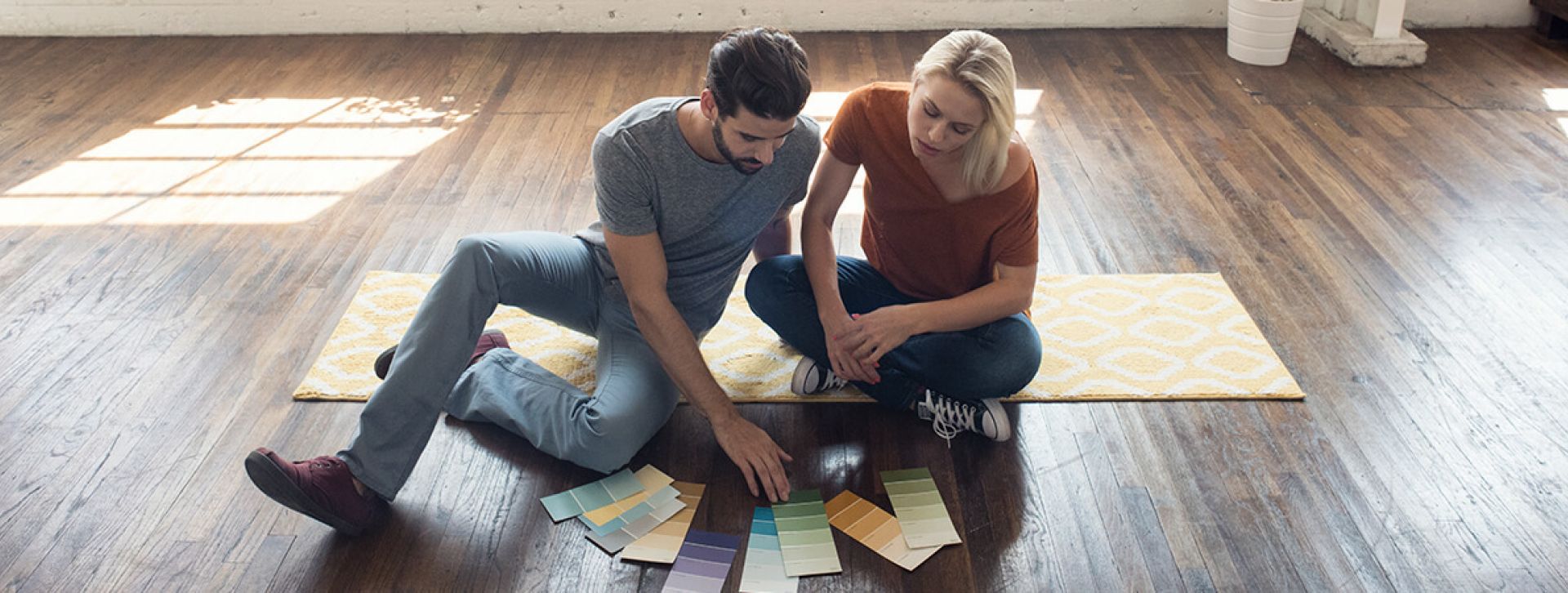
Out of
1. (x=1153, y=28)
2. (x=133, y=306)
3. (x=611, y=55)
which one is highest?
(x=133, y=306)

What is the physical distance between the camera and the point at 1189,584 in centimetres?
195

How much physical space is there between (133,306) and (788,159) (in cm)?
163

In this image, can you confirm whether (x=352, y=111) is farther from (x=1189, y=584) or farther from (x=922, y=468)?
(x=1189, y=584)

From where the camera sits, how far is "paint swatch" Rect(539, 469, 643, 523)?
6.92ft

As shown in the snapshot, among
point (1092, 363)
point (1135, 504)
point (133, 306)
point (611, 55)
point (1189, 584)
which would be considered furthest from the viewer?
point (611, 55)

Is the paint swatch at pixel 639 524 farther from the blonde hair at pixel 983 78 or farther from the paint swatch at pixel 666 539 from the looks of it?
the blonde hair at pixel 983 78

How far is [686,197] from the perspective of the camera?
2121 millimetres

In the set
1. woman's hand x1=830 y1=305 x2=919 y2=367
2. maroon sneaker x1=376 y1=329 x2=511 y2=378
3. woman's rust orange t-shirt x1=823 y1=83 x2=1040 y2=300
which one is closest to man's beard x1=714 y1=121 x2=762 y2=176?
woman's rust orange t-shirt x1=823 y1=83 x2=1040 y2=300

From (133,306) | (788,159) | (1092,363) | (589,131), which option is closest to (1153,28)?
(589,131)

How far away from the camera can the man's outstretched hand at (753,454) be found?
2.14 metres

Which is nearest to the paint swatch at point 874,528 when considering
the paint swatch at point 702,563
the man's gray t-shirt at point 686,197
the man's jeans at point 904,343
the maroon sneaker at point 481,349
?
the paint swatch at point 702,563

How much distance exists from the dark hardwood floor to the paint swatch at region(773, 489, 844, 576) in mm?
28

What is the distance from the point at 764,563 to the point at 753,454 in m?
0.22

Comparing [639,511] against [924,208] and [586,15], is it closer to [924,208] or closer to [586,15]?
[924,208]
